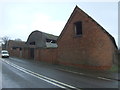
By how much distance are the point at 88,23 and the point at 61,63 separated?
6739mm

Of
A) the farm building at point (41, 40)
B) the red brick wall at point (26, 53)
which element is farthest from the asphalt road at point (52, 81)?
the farm building at point (41, 40)

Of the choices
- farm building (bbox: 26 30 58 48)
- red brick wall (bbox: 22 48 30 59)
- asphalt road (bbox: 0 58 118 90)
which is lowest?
asphalt road (bbox: 0 58 118 90)

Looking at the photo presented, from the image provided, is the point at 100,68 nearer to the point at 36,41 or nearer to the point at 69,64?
the point at 69,64

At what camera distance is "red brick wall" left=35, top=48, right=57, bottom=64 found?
2441 centimetres


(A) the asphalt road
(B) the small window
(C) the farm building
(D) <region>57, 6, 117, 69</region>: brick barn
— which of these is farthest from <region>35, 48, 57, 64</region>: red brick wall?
(A) the asphalt road

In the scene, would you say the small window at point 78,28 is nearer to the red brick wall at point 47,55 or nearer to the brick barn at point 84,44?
the brick barn at point 84,44

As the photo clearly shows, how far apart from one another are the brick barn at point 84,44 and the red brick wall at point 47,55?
4.33 feet

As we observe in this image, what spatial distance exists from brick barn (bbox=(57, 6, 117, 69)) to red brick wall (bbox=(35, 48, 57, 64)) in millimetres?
1321

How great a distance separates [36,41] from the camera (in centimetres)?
4075

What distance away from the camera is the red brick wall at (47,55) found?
2441 cm

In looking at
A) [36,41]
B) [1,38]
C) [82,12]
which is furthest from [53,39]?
[1,38]

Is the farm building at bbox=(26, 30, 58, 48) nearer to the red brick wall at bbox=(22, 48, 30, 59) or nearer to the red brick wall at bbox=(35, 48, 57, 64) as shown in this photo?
the red brick wall at bbox=(22, 48, 30, 59)

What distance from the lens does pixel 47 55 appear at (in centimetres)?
2617

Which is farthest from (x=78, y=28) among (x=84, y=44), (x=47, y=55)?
(x=47, y=55)
